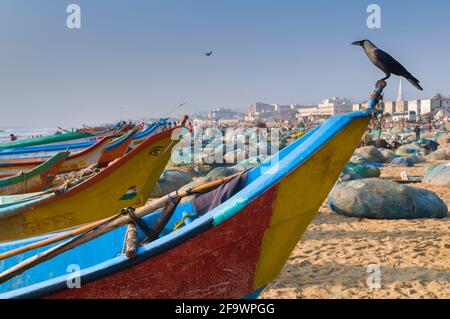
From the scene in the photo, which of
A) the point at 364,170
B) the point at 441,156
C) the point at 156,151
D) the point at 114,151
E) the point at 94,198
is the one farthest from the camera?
the point at 441,156

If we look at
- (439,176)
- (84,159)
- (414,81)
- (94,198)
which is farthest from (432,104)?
(414,81)

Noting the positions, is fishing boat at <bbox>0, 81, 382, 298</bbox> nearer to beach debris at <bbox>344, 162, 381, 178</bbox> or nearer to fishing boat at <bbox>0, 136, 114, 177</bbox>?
fishing boat at <bbox>0, 136, 114, 177</bbox>

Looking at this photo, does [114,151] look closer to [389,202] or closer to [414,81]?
[389,202]

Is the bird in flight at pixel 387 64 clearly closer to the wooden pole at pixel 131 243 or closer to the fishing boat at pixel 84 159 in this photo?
the wooden pole at pixel 131 243

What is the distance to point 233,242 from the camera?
247cm

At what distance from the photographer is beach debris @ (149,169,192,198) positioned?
10812 mm

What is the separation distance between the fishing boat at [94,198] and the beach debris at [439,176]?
830 cm

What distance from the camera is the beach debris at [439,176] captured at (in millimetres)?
10431

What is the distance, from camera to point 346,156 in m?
2.61

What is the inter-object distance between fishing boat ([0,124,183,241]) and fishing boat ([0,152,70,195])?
4.15 ft

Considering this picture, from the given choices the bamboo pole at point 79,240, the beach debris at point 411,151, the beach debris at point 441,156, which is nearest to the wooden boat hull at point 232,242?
the bamboo pole at point 79,240

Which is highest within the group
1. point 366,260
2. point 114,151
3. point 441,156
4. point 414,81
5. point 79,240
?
point 414,81

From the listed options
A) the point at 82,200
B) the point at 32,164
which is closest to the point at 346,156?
the point at 82,200
